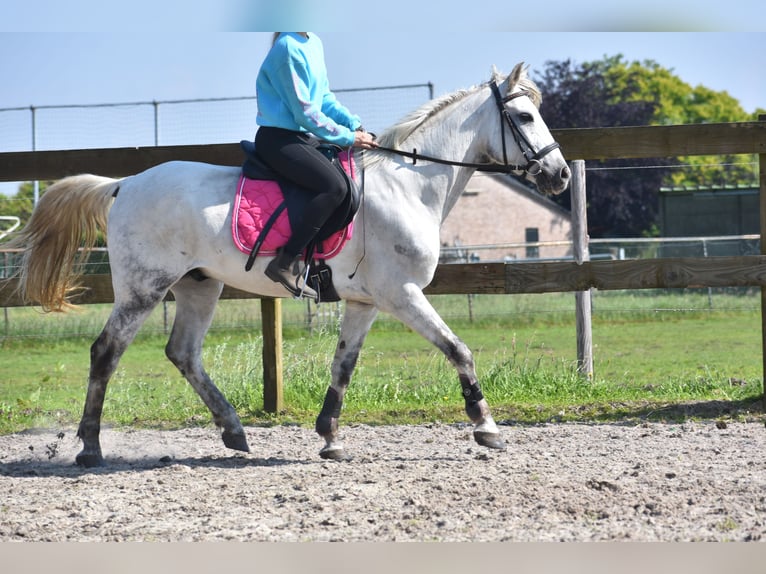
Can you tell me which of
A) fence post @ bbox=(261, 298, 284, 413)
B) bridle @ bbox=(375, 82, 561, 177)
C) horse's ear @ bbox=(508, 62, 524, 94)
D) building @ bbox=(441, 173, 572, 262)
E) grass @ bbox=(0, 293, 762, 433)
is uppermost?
building @ bbox=(441, 173, 572, 262)

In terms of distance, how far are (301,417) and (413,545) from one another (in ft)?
12.1

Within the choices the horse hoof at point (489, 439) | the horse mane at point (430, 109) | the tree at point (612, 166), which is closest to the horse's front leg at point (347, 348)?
the horse hoof at point (489, 439)

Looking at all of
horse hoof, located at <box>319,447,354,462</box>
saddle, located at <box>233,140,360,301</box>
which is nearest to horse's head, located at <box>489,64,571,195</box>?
saddle, located at <box>233,140,360,301</box>

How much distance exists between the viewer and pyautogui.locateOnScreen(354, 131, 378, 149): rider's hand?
5562 millimetres

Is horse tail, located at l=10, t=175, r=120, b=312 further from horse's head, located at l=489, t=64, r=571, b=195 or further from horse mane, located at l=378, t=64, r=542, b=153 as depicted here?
horse's head, located at l=489, t=64, r=571, b=195

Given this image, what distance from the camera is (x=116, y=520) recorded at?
4156 mm

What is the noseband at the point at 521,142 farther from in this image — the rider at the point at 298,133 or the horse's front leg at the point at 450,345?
the horse's front leg at the point at 450,345

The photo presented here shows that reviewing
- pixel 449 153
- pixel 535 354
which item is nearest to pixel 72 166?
pixel 449 153

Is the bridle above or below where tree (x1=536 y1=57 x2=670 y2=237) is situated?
below

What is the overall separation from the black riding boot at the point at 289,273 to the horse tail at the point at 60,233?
1271 mm

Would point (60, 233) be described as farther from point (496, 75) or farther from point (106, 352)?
point (496, 75)

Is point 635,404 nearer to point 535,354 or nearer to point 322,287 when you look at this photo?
point 322,287

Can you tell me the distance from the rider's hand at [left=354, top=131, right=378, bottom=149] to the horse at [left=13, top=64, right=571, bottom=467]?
81 mm

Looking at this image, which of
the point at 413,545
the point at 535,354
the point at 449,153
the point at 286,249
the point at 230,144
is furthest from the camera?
the point at 535,354
